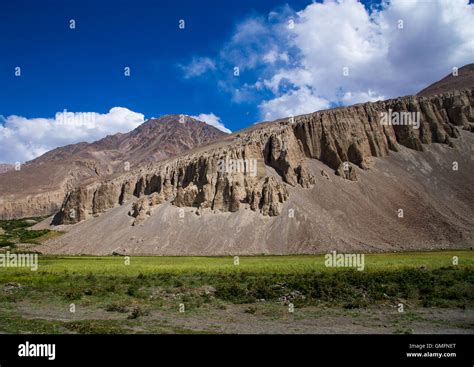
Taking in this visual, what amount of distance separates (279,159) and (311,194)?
1414 centimetres

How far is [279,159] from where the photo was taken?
99250 mm

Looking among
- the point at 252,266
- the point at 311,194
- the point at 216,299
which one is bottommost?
the point at 216,299

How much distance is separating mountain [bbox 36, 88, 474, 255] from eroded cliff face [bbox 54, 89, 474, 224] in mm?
274

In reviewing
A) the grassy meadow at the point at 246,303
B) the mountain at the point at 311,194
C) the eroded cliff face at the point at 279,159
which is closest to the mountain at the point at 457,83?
the mountain at the point at 311,194

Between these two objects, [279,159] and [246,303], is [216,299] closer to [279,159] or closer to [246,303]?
[246,303]

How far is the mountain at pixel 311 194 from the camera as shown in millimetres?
77875

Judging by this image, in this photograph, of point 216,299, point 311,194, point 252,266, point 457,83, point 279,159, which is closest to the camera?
point 216,299

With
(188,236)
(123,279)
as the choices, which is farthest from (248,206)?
(123,279)

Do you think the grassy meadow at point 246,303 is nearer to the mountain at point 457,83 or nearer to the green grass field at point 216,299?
the green grass field at point 216,299

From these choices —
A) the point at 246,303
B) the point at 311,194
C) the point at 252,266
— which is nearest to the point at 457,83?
the point at 311,194

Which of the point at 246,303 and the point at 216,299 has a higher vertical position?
the point at 216,299

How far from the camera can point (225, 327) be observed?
18.0m

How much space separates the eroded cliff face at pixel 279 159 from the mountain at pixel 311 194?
0.90 ft
